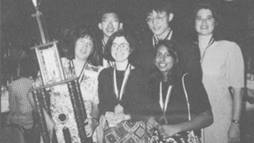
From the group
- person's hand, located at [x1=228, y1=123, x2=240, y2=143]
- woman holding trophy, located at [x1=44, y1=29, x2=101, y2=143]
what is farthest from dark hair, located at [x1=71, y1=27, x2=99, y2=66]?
person's hand, located at [x1=228, y1=123, x2=240, y2=143]

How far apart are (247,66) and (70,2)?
95 centimetres

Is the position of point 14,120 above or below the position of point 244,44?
below

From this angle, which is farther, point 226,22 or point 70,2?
point 70,2

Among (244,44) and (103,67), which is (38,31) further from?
(244,44)

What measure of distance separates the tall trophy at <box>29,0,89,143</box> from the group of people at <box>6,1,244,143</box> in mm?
26

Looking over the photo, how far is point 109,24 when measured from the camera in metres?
1.69

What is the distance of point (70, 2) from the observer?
173cm

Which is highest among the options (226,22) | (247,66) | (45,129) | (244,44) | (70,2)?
(70,2)

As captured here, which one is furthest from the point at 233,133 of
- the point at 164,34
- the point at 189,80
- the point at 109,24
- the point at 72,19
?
the point at 72,19

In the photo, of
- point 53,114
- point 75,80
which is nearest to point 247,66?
point 75,80

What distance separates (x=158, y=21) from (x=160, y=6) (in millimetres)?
78

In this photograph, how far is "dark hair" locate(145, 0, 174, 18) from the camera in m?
1.65

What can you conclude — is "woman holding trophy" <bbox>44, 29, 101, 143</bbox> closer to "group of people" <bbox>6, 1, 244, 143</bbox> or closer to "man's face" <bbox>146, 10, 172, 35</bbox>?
"group of people" <bbox>6, 1, 244, 143</bbox>

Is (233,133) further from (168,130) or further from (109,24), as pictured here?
(109,24)
